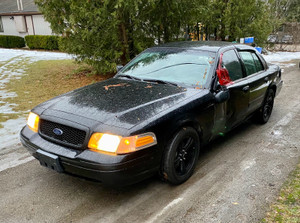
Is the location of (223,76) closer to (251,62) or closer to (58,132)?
(251,62)

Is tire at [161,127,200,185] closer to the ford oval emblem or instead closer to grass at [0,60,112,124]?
the ford oval emblem

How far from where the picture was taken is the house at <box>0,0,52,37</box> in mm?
23000

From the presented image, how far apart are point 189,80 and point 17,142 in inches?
116

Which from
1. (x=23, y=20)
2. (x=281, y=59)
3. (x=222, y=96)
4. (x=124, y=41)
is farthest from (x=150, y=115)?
(x=23, y=20)

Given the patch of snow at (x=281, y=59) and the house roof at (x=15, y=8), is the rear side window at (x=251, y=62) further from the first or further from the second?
the house roof at (x=15, y=8)

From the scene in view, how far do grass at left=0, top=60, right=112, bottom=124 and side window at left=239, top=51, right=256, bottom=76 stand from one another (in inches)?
177

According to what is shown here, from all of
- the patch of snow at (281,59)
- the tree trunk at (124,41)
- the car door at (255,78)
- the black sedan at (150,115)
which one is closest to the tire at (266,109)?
the car door at (255,78)

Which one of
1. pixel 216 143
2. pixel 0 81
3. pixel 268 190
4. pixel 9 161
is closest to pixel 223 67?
pixel 216 143

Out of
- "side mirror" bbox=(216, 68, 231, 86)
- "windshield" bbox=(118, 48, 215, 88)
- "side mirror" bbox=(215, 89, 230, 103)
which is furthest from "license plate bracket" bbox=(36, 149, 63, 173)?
"side mirror" bbox=(216, 68, 231, 86)

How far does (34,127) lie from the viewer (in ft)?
10.4

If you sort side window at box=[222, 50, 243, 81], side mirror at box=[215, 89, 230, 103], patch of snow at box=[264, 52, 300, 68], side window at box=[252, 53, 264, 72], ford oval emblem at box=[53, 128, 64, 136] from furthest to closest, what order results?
patch of snow at box=[264, 52, 300, 68]
side window at box=[252, 53, 264, 72]
side window at box=[222, 50, 243, 81]
side mirror at box=[215, 89, 230, 103]
ford oval emblem at box=[53, 128, 64, 136]

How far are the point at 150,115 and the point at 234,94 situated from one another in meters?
1.62

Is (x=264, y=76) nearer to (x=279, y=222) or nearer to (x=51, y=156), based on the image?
(x=279, y=222)

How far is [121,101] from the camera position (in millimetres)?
3102
